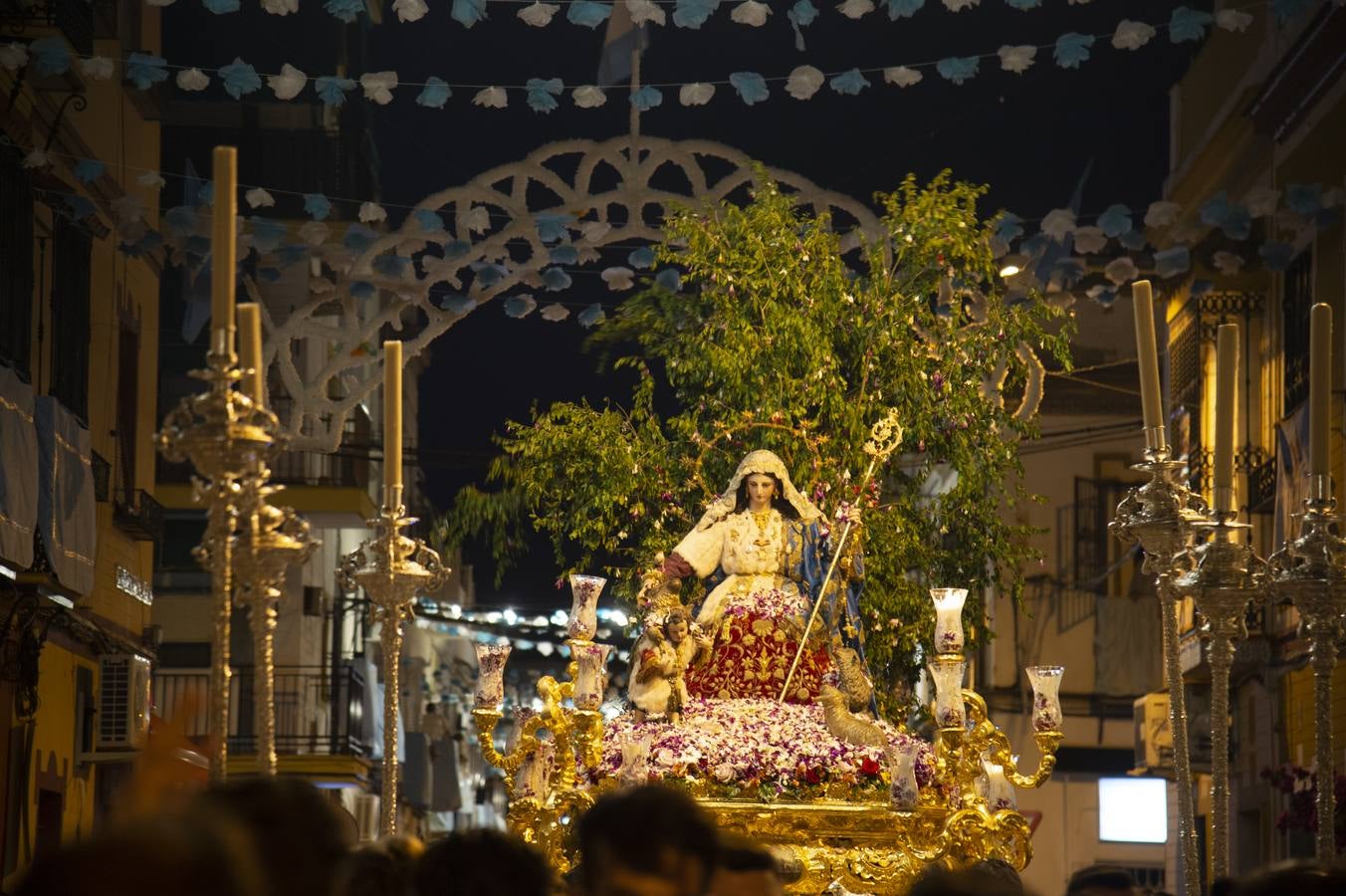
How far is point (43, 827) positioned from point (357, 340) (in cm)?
446

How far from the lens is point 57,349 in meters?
18.0

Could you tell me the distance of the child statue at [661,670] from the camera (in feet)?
39.7

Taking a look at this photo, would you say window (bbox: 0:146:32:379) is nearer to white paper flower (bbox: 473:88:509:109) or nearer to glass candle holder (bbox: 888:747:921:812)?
white paper flower (bbox: 473:88:509:109)

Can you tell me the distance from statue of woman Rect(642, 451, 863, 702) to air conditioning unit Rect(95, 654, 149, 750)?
7338 millimetres

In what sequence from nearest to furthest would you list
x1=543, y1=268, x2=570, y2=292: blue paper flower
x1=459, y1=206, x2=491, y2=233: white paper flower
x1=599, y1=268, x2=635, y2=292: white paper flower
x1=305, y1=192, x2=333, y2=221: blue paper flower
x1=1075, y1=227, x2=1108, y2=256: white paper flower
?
x1=305, y1=192, x2=333, y2=221: blue paper flower → x1=1075, y1=227, x2=1108, y2=256: white paper flower → x1=459, y1=206, x2=491, y2=233: white paper flower → x1=543, y1=268, x2=570, y2=292: blue paper flower → x1=599, y1=268, x2=635, y2=292: white paper flower

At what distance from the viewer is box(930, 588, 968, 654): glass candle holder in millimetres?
11031

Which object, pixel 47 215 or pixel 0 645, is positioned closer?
pixel 0 645

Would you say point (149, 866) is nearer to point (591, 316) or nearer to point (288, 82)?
point (288, 82)

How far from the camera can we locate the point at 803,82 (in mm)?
14812

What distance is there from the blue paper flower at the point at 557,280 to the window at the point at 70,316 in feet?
12.5

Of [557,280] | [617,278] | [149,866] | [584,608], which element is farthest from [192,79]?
[149,866]

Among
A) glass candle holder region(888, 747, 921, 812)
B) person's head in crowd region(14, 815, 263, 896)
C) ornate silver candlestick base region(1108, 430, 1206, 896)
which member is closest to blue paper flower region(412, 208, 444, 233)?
glass candle holder region(888, 747, 921, 812)

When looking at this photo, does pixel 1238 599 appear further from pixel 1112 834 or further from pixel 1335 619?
pixel 1112 834

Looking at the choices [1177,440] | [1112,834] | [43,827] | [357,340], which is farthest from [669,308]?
[1112,834]
